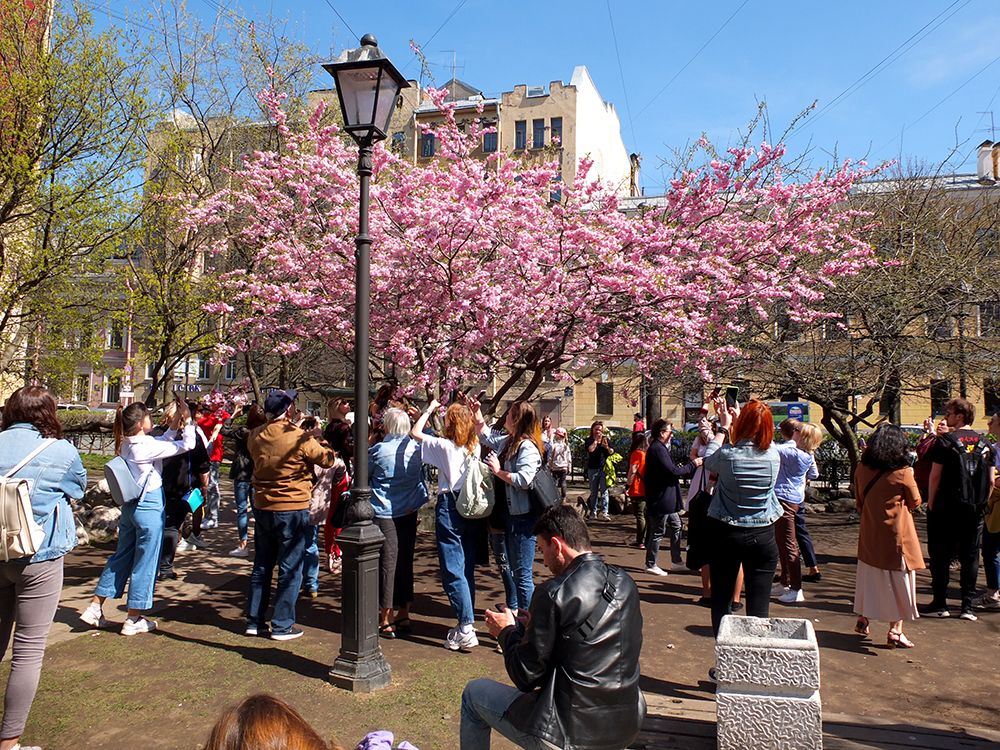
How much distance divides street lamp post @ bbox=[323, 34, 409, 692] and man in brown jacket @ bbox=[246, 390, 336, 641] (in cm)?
87

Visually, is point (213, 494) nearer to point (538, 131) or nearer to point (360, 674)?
point (360, 674)

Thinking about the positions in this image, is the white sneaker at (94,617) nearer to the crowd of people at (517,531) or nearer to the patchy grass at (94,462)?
the crowd of people at (517,531)

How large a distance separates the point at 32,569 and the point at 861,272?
1335 centimetres

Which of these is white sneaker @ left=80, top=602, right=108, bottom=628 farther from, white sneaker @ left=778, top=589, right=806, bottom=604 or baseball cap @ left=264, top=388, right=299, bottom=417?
white sneaker @ left=778, top=589, right=806, bottom=604

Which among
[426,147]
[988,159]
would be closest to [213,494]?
[988,159]

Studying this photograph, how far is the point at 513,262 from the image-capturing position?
9.55 metres

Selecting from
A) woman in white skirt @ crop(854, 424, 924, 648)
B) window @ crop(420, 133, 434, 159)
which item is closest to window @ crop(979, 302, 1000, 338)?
woman in white skirt @ crop(854, 424, 924, 648)

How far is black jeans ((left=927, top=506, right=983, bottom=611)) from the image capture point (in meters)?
7.06

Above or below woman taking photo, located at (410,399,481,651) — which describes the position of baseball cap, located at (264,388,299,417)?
above

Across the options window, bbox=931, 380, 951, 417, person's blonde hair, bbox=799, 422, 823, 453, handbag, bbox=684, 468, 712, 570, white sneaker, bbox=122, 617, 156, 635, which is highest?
window, bbox=931, 380, 951, 417

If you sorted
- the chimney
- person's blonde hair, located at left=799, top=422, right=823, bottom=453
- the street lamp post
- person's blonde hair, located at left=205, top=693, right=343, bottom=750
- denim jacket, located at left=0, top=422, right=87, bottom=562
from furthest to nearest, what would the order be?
1. the chimney
2. person's blonde hair, located at left=799, top=422, right=823, bottom=453
3. the street lamp post
4. denim jacket, located at left=0, top=422, right=87, bottom=562
5. person's blonde hair, located at left=205, top=693, right=343, bottom=750

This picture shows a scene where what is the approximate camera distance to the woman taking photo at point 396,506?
20.4 feet

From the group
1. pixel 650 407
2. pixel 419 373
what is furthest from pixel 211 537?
pixel 650 407

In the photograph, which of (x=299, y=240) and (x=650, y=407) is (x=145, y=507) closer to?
(x=299, y=240)
